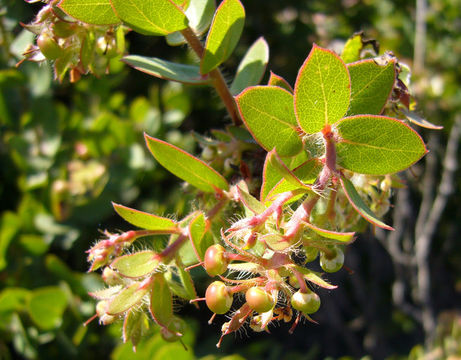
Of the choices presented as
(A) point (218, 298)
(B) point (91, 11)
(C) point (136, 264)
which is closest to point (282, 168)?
(A) point (218, 298)

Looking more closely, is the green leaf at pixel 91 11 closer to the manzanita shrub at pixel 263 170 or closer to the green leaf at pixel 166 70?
the manzanita shrub at pixel 263 170

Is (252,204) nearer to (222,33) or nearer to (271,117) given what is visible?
(271,117)

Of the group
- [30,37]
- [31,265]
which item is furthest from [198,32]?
[31,265]

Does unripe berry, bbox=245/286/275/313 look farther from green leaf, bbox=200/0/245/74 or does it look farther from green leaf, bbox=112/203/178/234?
green leaf, bbox=200/0/245/74

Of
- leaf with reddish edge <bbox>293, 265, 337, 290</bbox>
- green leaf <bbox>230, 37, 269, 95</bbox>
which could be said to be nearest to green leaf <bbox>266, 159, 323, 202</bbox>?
leaf with reddish edge <bbox>293, 265, 337, 290</bbox>

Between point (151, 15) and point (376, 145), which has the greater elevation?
point (151, 15)

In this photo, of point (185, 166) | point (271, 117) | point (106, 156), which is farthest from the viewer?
point (106, 156)

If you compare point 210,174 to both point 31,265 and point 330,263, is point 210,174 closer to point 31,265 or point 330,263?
point 330,263
